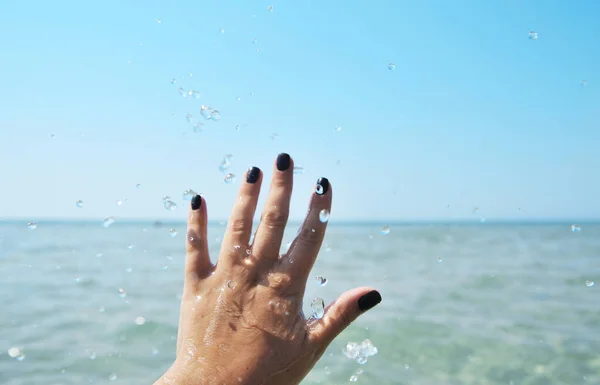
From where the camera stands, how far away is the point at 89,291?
6.79 metres

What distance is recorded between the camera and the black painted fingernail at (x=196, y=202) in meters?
2.32

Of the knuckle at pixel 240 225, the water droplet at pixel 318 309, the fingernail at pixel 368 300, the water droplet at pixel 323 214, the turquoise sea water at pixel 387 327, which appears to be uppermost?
the water droplet at pixel 323 214

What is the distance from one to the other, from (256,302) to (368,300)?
42 centimetres

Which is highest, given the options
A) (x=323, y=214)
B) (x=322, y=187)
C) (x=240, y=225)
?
(x=322, y=187)

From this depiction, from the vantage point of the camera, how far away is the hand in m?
1.79

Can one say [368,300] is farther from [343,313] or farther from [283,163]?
[283,163]

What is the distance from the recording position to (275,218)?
213cm

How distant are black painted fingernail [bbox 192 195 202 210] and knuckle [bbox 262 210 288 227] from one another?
0.35 m

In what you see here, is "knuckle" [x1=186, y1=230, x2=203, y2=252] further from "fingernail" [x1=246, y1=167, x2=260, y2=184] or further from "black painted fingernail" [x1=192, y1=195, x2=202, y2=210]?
"fingernail" [x1=246, y1=167, x2=260, y2=184]

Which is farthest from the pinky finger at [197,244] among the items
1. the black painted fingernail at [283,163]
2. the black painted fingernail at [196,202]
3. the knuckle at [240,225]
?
the black painted fingernail at [283,163]

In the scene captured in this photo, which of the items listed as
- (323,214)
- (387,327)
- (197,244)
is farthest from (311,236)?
(387,327)

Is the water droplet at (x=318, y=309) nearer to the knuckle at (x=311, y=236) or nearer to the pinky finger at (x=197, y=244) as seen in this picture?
the knuckle at (x=311, y=236)

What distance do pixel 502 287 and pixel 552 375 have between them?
3.50m

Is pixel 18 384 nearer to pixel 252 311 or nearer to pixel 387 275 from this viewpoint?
pixel 252 311
